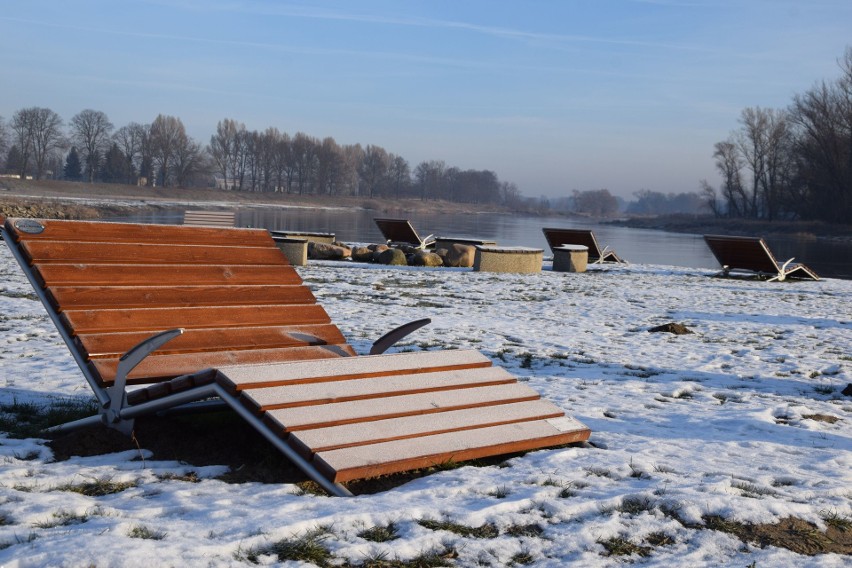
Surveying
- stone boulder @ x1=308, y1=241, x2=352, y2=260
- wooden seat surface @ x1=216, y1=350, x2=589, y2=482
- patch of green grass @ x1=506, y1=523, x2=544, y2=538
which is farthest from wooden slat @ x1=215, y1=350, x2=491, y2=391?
stone boulder @ x1=308, y1=241, x2=352, y2=260

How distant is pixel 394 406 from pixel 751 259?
584 inches

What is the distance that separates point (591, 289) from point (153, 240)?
9.38 m

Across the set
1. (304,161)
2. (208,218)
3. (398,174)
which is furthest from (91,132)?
(208,218)

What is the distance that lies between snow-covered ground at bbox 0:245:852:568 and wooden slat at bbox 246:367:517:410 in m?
0.36

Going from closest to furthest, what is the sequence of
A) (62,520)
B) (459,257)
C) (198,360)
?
(62,520) < (198,360) < (459,257)

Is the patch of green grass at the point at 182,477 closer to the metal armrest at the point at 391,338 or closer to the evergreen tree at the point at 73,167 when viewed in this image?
the metal armrest at the point at 391,338

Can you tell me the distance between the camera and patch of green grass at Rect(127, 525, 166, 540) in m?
2.64

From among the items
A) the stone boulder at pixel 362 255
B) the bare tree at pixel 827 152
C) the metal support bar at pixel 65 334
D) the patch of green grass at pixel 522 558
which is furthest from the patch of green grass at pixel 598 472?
the bare tree at pixel 827 152

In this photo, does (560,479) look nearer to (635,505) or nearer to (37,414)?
(635,505)

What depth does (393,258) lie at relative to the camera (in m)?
16.3

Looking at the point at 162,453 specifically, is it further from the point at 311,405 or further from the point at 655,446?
the point at 655,446

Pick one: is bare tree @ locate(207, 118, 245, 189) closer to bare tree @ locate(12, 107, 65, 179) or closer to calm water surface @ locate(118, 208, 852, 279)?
bare tree @ locate(12, 107, 65, 179)

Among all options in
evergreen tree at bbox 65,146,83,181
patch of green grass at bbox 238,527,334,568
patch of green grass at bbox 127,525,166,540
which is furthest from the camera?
evergreen tree at bbox 65,146,83,181

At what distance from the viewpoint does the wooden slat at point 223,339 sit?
13.0 feet
